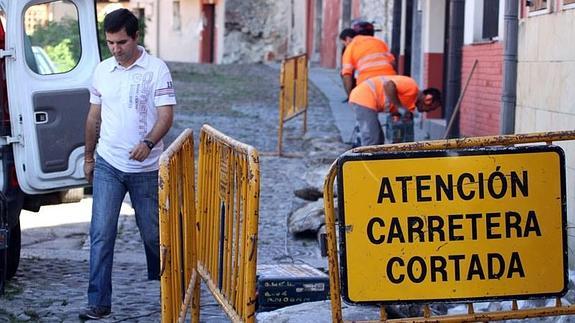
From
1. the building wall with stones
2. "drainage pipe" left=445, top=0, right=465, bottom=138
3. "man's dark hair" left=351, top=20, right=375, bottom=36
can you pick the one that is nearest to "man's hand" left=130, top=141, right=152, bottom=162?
"man's dark hair" left=351, top=20, right=375, bottom=36

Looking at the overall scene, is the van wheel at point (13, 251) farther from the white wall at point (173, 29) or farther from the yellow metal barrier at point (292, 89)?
the white wall at point (173, 29)

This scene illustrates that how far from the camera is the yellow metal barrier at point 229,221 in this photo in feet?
16.2

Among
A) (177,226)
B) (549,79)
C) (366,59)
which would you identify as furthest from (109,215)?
(366,59)

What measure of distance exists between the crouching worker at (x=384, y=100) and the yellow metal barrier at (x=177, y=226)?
19.6 feet

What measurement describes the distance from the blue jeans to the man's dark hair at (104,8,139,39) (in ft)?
2.37

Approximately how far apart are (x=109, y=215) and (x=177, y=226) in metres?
1.19

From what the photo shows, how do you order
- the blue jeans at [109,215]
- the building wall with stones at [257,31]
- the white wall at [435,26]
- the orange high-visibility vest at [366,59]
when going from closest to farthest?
the blue jeans at [109,215] < the orange high-visibility vest at [366,59] < the white wall at [435,26] < the building wall with stones at [257,31]

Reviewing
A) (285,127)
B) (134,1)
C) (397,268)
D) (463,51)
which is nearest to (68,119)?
(397,268)

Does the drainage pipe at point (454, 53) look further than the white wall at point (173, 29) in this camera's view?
No

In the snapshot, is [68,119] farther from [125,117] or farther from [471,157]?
[471,157]

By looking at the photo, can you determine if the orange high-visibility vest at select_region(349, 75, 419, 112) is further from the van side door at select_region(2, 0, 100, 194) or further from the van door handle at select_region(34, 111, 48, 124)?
the van door handle at select_region(34, 111, 48, 124)

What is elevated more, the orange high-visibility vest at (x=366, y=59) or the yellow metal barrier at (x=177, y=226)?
the orange high-visibility vest at (x=366, y=59)

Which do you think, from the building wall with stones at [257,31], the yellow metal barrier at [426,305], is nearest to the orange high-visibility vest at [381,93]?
the yellow metal barrier at [426,305]

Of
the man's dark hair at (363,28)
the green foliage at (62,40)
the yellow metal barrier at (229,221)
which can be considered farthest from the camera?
the man's dark hair at (363,28)
